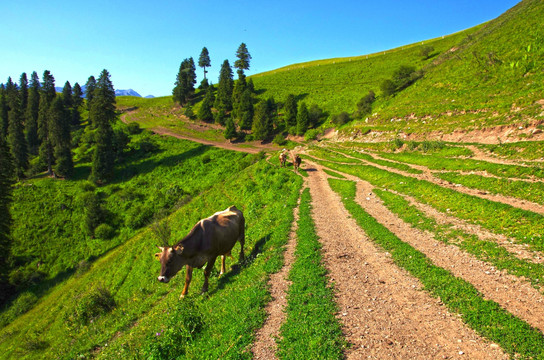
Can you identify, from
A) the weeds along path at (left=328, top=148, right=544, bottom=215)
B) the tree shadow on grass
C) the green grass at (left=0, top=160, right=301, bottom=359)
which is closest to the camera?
the green grass at (left=0, top=160, right=301, bottom=359)

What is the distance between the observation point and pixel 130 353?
7695 millimetres

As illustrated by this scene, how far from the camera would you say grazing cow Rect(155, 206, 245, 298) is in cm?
868

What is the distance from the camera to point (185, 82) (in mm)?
94562

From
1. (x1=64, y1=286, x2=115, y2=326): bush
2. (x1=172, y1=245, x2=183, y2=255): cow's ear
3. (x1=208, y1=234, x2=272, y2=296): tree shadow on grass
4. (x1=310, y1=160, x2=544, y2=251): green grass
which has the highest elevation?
(x1=172, y1=245, x2=183, y2=255): cow's ear

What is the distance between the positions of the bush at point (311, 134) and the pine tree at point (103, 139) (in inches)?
1718

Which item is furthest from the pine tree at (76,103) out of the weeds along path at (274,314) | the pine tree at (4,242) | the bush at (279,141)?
the weeds along path at (274,314)

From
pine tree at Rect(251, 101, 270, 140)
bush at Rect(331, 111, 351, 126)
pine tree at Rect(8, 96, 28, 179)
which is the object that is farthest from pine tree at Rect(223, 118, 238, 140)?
pine tree at Rect(8, 96, 28, 179)

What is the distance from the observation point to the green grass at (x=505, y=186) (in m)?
13.3

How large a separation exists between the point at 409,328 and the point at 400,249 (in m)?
5.06


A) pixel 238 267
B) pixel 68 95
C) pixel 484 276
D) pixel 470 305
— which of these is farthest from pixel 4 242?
pixel 68 95

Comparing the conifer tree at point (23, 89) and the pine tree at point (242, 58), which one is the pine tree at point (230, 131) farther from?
the conifer tree at point (23, 89)

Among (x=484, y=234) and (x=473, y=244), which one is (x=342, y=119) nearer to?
(x=484, y=234)

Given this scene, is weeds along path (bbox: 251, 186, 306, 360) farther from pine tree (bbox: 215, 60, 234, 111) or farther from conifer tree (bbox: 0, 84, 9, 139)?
conifer tree (bbox: 0, 84, 9, 139)

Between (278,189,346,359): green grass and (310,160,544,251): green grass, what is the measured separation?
27.4ft
